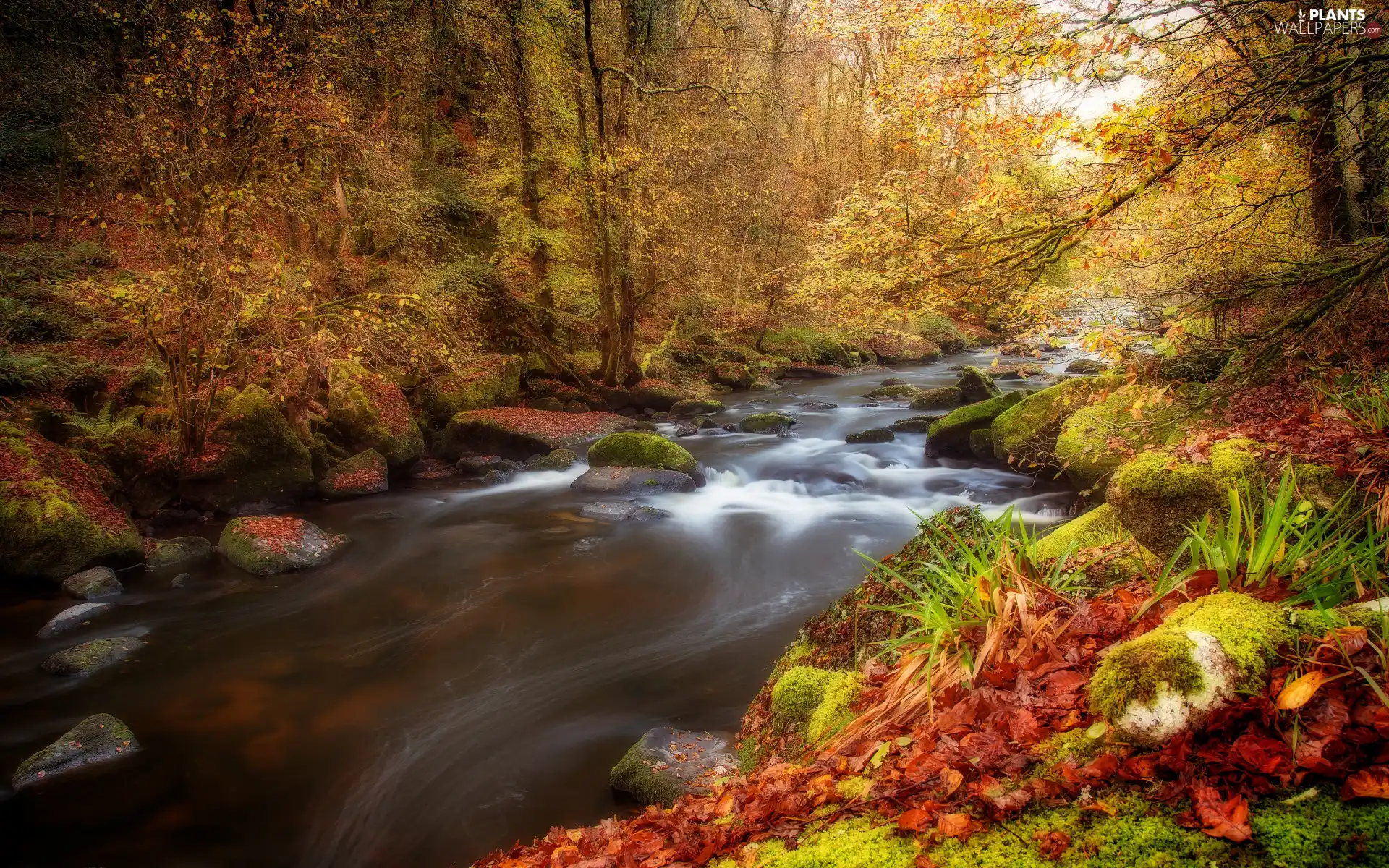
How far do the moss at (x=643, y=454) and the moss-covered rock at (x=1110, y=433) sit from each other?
6.52 metres

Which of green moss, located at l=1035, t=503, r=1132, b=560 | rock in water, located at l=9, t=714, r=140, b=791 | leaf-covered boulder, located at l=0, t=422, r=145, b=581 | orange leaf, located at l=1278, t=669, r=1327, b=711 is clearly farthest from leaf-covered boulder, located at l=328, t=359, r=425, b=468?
orange leaf, located at l=1278, t=669, r=1327, b=711

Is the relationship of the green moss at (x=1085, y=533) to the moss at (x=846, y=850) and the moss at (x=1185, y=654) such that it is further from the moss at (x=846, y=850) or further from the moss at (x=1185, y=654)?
the moss at (x=846, y=850)

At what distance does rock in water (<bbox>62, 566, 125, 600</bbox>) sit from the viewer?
7.93 m

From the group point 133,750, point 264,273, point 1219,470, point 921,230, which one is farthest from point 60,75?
point 1219,470

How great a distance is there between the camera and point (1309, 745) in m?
1.40

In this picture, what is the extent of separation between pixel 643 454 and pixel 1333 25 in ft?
34.8

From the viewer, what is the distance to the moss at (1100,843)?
1.35 metres

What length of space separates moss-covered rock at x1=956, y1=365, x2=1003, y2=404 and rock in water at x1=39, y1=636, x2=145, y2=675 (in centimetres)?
1795

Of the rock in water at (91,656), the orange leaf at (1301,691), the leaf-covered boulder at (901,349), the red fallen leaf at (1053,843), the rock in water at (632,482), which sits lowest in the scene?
the rock in water at (91,656)

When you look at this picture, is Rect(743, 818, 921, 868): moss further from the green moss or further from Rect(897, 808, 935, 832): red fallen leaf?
the green moss

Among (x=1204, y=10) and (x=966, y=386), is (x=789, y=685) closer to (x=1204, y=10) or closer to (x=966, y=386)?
(x=1204, y=10)

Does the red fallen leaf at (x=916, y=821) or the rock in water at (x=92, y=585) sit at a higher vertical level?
the red fallen leaf at (x=916, y=821)

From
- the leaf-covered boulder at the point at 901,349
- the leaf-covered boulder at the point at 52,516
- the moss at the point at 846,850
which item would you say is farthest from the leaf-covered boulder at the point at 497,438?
the leaf-covered boulder at the point at 901,349

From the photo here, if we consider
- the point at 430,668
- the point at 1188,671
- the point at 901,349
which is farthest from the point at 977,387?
the point at 1188,671
